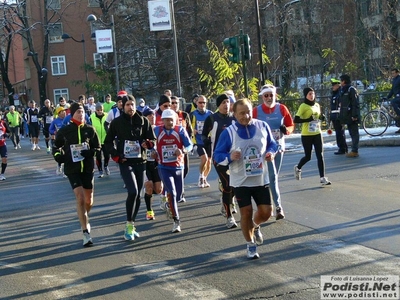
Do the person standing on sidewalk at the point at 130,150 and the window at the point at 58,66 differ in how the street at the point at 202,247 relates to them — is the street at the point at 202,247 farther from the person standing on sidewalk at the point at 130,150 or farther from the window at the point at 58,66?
the window at the point at 58,66

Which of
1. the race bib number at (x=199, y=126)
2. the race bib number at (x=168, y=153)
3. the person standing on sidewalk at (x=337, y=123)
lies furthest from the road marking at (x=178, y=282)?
the person standing on sidewalk at (x=337, y=123)

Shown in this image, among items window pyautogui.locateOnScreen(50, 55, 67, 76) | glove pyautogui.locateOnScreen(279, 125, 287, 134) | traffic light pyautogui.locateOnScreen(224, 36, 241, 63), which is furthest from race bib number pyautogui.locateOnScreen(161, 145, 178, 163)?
window pyautogui.locateOnScreen(50, 55, 67, 76)

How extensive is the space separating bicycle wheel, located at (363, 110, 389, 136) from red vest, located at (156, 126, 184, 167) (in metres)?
12.5

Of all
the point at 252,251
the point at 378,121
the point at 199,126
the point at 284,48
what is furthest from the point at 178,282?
the point at 284,48

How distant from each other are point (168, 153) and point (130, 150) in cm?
Result: 66

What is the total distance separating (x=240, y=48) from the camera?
2175 centimetres

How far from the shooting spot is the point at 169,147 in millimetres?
10250

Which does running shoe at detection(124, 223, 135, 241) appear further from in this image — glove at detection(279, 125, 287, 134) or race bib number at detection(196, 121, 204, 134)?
race bib number at detection(196, 121, 204, 134)

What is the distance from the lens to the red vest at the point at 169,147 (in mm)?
10219

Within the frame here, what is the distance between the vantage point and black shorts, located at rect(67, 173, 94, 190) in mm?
9539

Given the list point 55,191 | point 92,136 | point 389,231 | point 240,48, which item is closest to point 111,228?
point 92,136

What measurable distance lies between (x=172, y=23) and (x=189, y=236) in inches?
748

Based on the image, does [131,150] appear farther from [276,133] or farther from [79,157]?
[276,133]

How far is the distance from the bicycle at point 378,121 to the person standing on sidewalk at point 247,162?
1434 cm
